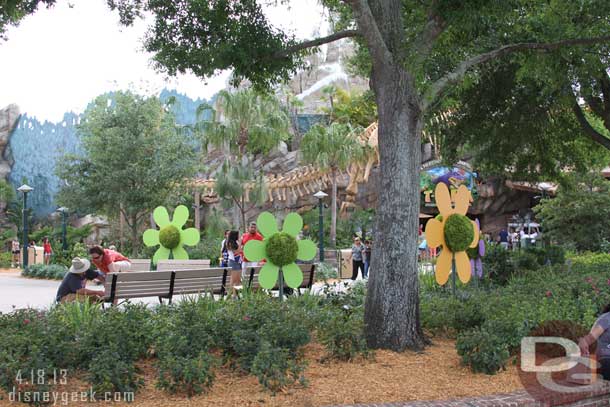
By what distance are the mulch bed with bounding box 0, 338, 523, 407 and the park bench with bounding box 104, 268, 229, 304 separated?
3.42m

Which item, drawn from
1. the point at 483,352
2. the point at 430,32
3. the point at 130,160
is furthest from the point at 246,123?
the point at 483,352

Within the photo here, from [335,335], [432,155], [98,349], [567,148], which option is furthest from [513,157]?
[432,155]

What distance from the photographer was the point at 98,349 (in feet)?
20.5

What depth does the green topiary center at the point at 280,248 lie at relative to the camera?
1055cm

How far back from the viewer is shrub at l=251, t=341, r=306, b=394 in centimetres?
581

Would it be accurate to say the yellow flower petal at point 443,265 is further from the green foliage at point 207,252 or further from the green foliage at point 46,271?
the green foliage at point 46,271

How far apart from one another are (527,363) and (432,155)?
34.4m

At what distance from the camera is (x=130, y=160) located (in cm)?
2505

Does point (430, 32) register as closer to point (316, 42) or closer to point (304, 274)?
point (316, 42)

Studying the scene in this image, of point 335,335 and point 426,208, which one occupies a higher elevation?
point 426,208

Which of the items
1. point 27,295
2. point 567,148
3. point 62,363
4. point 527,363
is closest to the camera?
point 62,363

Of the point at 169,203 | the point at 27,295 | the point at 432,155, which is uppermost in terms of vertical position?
the point at 432,155

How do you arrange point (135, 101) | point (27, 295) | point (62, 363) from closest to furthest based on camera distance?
1. point (62, 363)
2. point (27, 295)
3. point (135, 101)

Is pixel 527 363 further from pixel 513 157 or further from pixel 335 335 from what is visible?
pixel 513 157
